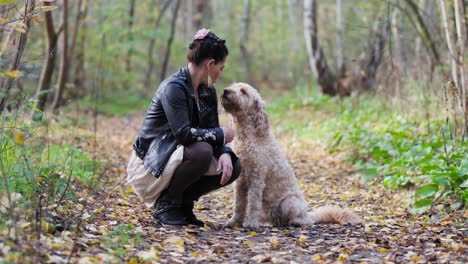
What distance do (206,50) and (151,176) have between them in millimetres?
1248

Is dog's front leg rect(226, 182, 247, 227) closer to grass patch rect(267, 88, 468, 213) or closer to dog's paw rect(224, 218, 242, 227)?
dog's paw rect(224, 218, 242, 227)

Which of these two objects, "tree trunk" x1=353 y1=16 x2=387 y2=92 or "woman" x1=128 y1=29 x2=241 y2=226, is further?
"tree trunk" x1=353 y1=16 x2=387 y2=92

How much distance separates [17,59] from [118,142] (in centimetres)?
704

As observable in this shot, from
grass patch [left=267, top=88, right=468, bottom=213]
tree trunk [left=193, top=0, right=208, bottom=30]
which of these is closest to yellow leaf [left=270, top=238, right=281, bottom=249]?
grass patch [left=267, top=88, right=468, bottom=213]

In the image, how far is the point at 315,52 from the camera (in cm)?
1461

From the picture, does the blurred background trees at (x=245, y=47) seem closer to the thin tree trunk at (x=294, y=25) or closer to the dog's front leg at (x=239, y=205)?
the thin tree trunk at (x=294, y=25)

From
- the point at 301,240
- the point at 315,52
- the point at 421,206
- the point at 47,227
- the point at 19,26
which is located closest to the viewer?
→ the point at 47,227

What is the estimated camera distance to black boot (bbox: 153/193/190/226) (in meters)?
4.78

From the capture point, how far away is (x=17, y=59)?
15.3 feet

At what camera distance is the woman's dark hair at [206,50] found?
478 cm

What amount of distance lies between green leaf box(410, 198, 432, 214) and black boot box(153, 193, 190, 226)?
8.05 feet

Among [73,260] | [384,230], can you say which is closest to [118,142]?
[384,230]

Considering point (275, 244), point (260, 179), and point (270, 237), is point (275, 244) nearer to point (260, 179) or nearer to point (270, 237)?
point (270, 237)

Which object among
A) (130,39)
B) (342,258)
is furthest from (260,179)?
(130,39)
